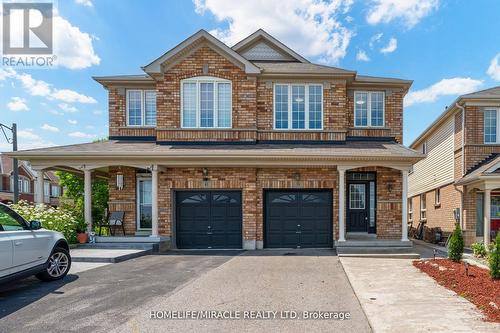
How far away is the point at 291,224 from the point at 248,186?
2153mm

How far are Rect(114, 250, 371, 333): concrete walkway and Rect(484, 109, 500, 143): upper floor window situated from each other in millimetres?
9492

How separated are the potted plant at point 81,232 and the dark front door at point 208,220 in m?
3.16

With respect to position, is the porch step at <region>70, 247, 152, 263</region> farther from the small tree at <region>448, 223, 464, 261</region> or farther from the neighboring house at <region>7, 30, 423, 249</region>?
the small tree at <region>448, 223, 464, 261</region>

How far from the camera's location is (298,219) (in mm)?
12414

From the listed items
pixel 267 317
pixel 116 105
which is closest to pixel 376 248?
pixel 267 317

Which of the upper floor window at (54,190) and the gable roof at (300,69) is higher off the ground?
the gable roof at (300,69)

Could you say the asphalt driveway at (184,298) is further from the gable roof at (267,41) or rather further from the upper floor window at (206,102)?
the gable roof at (267,41)

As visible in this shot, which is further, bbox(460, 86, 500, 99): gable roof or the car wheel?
bbox(460, 86, 500, 99): gable roof

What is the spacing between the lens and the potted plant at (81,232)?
11617 mm

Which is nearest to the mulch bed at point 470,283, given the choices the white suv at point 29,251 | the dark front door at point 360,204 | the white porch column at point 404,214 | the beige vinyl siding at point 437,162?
the white porch column at point 404,214

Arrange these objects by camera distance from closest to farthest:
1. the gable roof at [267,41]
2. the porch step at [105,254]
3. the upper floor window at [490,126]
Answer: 1. the porch step at [105,254]
2. the upper floor window at [490,126]
3. the gable roof at [267,41]

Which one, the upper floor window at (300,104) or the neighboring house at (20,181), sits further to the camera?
the neighboring house at (20,181)

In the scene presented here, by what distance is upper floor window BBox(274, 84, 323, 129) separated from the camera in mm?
12891

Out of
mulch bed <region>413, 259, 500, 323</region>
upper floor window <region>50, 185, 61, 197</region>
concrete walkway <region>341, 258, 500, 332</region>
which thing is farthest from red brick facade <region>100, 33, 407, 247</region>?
upper floor window <region>50, 185, 61, 197</region>
